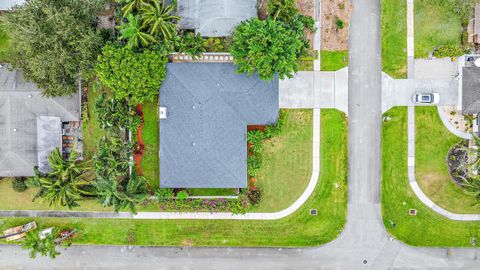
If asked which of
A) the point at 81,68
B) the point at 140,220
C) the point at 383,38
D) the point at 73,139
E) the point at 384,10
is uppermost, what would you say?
the point at 384,10

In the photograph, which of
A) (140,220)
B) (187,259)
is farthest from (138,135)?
(187,259)

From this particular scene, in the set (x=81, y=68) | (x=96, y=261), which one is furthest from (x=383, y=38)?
(x=96, y=261)

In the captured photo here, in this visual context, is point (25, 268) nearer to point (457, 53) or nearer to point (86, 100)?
point (86, 100)

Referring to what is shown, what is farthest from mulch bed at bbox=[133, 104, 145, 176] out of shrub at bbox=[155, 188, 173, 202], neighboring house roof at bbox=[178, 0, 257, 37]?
neighboring house roof at bbox=[178, 0, 257, 37]

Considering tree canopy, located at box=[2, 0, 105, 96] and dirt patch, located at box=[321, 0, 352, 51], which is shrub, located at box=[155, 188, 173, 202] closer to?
tree canopy, located at box=[2, 0, 105, 96]

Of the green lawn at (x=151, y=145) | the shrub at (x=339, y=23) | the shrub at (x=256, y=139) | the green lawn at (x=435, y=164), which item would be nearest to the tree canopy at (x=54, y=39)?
the green lawn at (x=151, y=145)

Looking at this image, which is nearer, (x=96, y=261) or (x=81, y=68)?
(x=81, y=68)

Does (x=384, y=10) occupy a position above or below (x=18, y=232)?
above

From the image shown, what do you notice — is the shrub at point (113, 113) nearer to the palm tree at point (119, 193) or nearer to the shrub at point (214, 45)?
the palm tree at point (119, 193)
